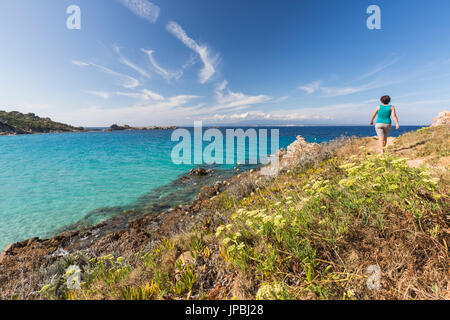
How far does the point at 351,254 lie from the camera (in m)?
2.04

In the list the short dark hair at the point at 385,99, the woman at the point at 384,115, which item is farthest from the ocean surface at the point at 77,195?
the short dark hair at the point at 385,99

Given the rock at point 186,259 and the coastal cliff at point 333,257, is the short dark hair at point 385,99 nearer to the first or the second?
the coastal cliff at point 333,257

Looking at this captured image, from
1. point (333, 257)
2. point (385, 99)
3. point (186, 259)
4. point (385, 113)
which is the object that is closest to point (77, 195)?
point (186, 259)

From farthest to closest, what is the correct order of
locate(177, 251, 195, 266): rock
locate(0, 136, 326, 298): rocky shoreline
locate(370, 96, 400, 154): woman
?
locate(370, 96, 400, 154): woman, locate(0, 136, 326, 298): rocky shoreline, locate(177, 251, 195, 266): rock

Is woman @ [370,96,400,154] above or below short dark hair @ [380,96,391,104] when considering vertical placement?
below

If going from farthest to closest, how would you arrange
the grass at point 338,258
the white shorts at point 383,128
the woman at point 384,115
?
the white shorts at point 383,128 → the woman at point 384,115 → the grass at point 338,258

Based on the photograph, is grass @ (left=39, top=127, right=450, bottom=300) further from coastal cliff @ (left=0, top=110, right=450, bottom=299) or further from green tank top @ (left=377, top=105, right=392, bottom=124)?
green tank top @ (left=377, top=105, right=392, bottom=124)

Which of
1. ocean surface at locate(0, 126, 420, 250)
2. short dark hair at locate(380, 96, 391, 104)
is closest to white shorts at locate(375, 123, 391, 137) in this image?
short dark hair at locate(380, 96, 391, 104)

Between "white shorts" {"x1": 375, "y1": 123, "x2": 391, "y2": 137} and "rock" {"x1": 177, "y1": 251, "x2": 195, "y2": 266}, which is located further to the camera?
"white shorts" {"x1": 375, "y1": 123, "x2": 391, "y2": 137}

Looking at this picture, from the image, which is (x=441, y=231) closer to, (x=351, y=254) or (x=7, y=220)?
(x=351, y=254)

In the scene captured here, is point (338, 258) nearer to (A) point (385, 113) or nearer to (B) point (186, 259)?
(B) point (186, 259)
